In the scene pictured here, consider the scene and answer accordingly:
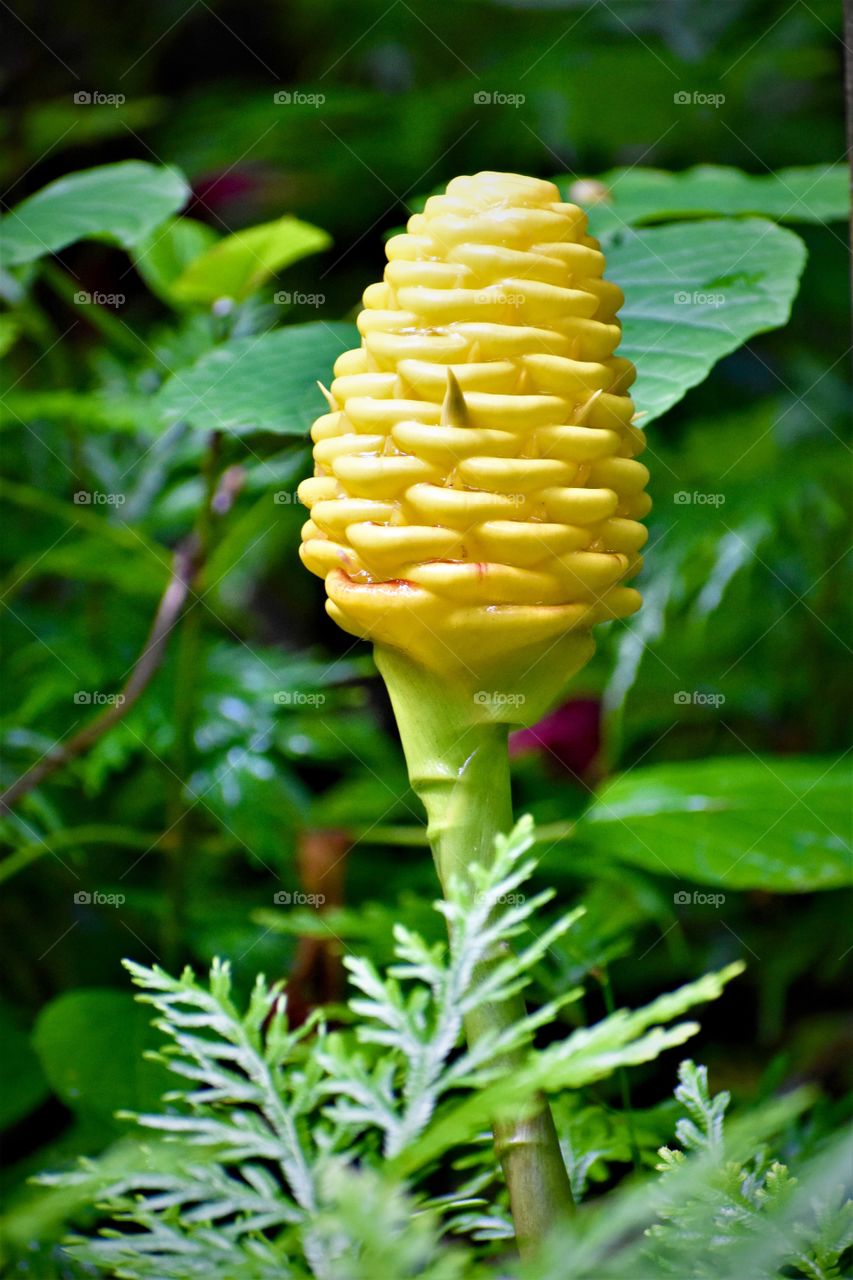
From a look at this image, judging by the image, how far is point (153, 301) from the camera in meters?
1.44

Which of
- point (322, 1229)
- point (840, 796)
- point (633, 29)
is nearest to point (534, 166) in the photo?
point (633, 29)

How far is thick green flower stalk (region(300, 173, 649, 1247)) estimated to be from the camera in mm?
318

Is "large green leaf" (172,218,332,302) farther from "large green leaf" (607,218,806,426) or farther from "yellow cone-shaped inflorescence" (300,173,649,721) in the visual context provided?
"yellow cone-shaped inflorescence" (300,173,649,721)

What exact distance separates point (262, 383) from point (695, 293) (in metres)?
0.21

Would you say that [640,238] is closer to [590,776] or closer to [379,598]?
[379,598]

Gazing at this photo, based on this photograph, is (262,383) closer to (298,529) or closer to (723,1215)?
(723,1215)

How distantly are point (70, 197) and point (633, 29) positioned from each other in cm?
121

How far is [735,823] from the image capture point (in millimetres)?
664

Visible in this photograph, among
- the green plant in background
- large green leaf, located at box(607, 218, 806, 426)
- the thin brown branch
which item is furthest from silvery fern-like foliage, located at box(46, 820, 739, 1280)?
the thin brown branch

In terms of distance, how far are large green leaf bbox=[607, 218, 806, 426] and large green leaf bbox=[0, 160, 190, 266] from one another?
247mm

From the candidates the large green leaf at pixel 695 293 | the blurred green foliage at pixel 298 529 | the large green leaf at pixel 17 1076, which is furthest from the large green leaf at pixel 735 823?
the large green leaf at pixel 17 1076

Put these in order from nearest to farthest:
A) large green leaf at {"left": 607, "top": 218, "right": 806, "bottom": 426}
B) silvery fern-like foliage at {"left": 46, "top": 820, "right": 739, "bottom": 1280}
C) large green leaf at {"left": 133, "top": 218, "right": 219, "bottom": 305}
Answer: silvery fern-like foliage at {"left": 46, "top": 820, "right": 739, "bottom": 1280}
large green leaf at {"left": 607, "top": 218, "right": 806, "bottom": 426}
large green leaf at {"left": 133, "top": 218, "right": 219, "bottom": 305}

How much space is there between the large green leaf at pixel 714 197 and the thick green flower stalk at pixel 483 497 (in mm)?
349

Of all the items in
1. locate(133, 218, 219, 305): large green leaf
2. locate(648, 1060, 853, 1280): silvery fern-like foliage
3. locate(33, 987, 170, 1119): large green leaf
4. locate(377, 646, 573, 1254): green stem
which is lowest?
locate(648, 1060, 853, 1280): silvery fern-like foliage
